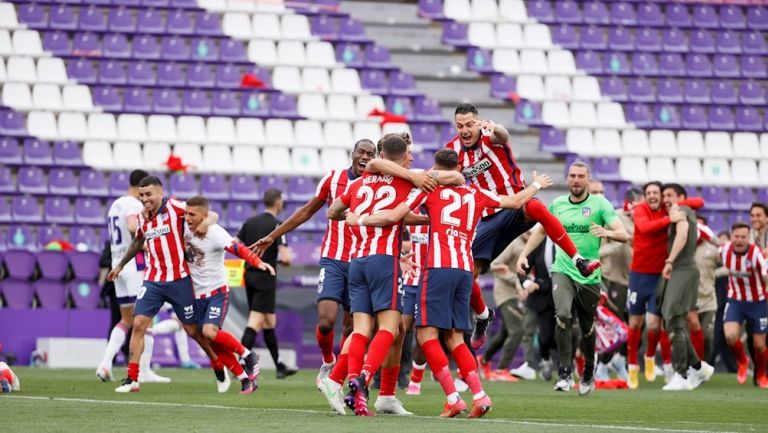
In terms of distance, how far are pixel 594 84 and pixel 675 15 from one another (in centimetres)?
310

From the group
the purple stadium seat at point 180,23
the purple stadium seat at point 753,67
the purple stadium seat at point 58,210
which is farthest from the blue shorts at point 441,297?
the purple stadium seat at point 753,67

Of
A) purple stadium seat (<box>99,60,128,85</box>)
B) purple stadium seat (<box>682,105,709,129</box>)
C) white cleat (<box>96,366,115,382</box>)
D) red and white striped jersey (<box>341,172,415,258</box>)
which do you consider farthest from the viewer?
purple stadium seat (<box>682,105,709,129</box>)

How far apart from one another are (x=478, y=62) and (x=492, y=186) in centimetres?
1570

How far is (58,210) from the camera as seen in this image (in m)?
21.7

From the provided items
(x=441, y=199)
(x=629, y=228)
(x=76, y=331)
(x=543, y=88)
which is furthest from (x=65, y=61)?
(x=441, y=199)

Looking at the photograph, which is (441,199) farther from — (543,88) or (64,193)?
(543,88)

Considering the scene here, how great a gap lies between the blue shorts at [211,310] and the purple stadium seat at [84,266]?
7048 mm

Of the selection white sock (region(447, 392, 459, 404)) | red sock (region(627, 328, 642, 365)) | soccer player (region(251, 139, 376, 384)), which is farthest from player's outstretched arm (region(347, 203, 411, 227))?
red sock (region(627, 328, 642, 365))

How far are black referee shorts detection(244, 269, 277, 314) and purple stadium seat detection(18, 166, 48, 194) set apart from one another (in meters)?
8.30

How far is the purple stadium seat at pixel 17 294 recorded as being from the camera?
18.7m

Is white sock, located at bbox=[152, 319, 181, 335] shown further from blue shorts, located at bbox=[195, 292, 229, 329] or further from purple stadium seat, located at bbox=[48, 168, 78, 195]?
blue shorts, located at bbox=[195, 292, 229, 329]

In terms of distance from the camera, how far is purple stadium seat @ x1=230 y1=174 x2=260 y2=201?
74.1ft

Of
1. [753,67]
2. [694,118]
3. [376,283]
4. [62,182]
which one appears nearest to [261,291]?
[376,283]

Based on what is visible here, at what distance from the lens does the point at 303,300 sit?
18.6 m
